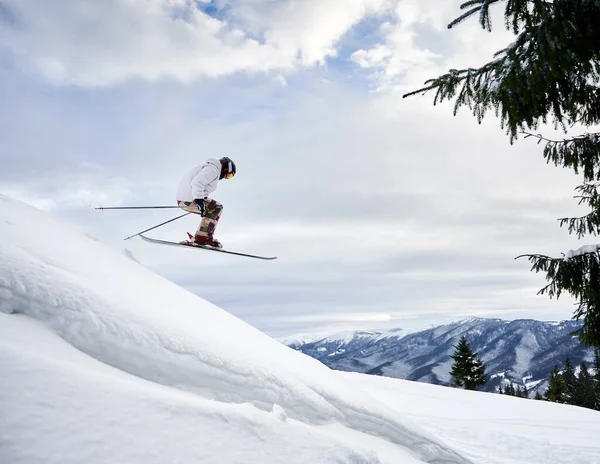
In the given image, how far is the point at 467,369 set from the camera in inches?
1615

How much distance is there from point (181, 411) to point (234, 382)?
101 centimetres

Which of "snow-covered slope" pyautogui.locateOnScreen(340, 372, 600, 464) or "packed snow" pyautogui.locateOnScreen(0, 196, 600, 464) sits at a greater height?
"packed snow" pyautogui.locateOnScreen(0, 196, 600, 464)

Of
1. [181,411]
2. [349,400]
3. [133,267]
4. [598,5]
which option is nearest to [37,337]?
[181,411]

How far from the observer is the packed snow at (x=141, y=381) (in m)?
2.38

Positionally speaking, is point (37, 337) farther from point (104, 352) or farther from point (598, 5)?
point (598, 5)

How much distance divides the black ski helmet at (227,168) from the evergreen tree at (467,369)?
3844 cm

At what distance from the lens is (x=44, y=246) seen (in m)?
4.36

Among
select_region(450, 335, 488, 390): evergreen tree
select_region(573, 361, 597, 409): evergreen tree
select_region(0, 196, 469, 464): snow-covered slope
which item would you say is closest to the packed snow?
select_region(0, 196, 469, 464): snow-covered slope

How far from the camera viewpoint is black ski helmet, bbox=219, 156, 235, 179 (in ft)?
32.3

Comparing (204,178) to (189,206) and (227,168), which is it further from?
(189,206)

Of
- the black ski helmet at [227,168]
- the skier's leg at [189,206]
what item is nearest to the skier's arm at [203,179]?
the black ski helmet at [227,168]

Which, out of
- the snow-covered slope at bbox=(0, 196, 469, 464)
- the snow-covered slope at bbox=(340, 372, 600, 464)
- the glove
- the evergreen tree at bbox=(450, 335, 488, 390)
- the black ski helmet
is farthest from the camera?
the evergreen tree at bbox=(450, 335, 488, 390)

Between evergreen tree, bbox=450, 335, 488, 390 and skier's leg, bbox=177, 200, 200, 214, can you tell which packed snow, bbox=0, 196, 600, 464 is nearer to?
skier's leg, bbox=177, 200, 200, 214

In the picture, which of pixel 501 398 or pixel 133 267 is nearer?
pixel 133 267
